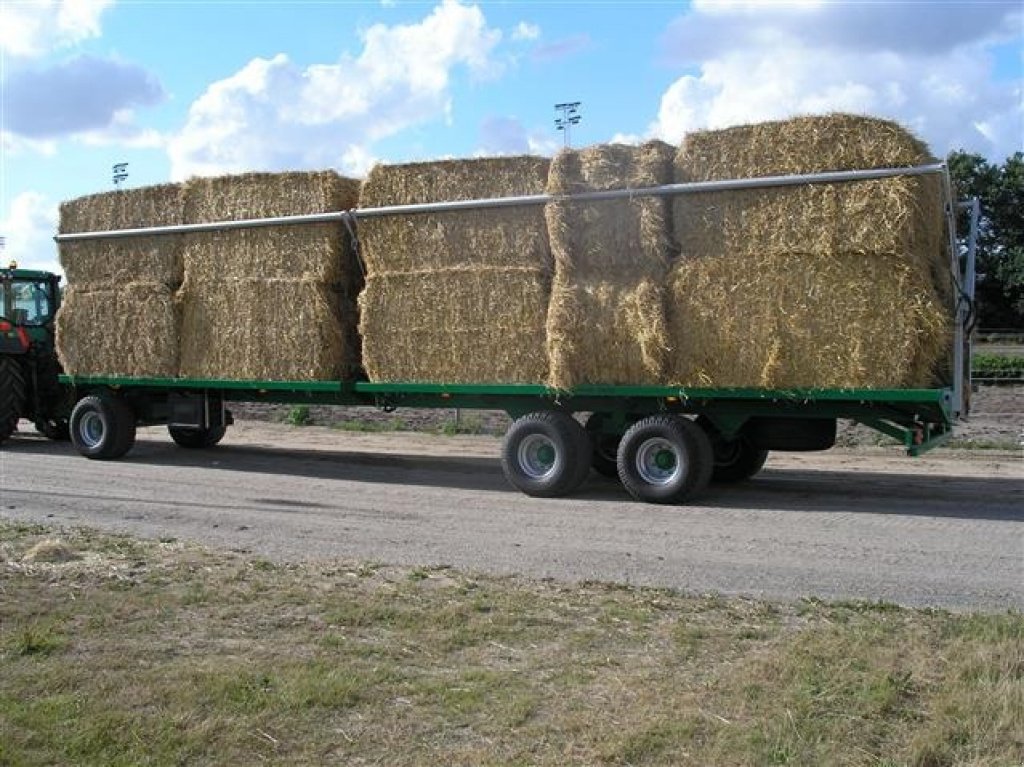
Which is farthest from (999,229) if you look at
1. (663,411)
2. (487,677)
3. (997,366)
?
(487,677)

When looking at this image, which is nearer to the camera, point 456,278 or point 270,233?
point 456,278

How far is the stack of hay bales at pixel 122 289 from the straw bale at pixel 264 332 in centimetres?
38

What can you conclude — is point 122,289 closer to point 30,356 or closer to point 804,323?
point 30,356

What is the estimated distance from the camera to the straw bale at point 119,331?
44.8 feet

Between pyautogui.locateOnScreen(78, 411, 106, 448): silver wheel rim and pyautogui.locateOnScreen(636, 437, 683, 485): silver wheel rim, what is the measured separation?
807cm

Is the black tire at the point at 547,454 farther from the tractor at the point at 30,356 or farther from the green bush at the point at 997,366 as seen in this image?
the green bush at the point at 997,366

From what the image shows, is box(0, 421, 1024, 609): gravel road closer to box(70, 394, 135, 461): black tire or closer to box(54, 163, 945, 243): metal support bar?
box(70, 394, 135, 461): black tire

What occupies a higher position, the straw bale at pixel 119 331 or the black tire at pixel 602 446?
the straw bale at pixel 119 331

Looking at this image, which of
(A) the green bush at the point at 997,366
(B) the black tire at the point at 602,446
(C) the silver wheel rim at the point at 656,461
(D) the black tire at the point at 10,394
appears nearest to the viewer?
(C) the silver wheel rim at the point at 656,461

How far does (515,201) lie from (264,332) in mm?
3729

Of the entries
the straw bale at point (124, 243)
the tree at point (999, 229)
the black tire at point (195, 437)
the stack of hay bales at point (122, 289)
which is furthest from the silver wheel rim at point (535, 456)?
the tree at point (999, 229)

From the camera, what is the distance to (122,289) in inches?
554

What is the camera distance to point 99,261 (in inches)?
563

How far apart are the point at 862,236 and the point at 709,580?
3.90 metres
